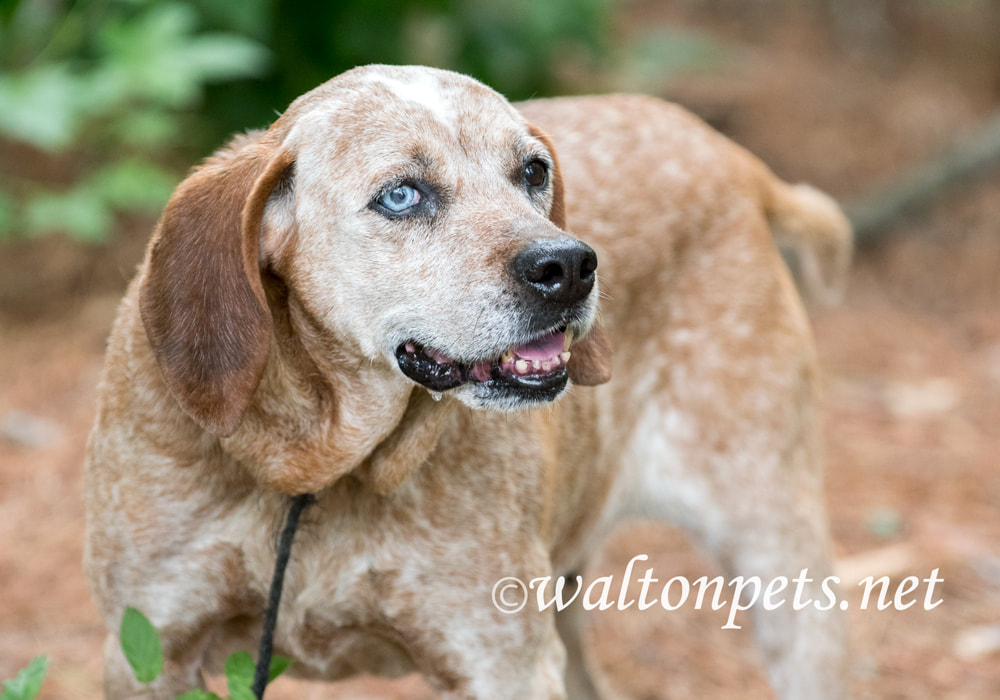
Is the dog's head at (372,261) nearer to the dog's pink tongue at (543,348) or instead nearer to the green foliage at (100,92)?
the dog's pink tongue at (543,348)

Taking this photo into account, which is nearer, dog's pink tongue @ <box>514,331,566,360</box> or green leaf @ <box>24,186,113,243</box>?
dog's pink tongue @ <box>514,331,566,360</box>

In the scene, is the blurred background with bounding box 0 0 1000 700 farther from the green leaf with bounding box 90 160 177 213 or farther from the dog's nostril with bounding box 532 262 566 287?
the dog's nostril with bounding box 532 262 566 287

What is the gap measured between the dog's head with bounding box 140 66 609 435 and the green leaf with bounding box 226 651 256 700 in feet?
1.65

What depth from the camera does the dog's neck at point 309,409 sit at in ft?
8.94

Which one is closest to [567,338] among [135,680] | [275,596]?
[275,596]

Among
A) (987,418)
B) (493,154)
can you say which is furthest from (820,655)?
(987,418)

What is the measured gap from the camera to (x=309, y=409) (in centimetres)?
277

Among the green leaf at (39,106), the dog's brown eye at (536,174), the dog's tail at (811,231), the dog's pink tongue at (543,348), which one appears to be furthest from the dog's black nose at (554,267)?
the green leaf at (39,106)

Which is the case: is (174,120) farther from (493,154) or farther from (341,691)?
(493,154)

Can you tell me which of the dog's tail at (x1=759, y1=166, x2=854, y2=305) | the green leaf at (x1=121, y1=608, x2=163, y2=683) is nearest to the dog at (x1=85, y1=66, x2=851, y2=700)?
the green leaf at (x1=121, y1=608, x2=163, y2=683)

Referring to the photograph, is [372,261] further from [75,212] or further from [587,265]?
[75,212]

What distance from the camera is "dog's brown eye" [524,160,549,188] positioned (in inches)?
112

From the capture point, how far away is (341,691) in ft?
13.6

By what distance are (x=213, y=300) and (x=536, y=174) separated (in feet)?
2.70
